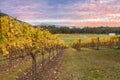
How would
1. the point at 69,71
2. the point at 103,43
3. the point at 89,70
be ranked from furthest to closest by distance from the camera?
the point at 103,43, the point at 89,70, the point at 69,71

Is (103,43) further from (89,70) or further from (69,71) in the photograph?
(69,71)

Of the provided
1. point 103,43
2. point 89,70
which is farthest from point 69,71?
point 103,43

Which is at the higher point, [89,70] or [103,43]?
[89,70]

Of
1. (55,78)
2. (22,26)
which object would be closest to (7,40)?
(22,26)

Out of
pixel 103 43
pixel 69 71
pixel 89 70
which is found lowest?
pixel 103 43

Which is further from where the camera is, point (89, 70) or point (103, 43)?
point (103, 43)

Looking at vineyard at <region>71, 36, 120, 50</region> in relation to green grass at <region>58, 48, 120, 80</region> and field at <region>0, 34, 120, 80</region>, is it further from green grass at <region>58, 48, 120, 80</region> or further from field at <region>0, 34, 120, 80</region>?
field at <region>0, 34, 120, 80</region>

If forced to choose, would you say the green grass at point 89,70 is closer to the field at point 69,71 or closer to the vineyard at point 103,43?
the field at point 69,71

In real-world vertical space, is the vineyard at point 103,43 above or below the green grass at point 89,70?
below

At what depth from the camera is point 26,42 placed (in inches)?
875

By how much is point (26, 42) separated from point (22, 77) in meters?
5.18

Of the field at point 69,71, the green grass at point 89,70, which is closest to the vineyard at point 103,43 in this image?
the green grass at point 89,70

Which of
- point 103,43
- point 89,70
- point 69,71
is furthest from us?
point 103,43

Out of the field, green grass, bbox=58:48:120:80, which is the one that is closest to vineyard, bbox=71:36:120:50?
green grass, bbox=58:48:120:80
